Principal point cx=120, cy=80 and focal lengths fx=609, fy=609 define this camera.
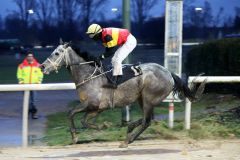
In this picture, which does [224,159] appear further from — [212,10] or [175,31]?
[212,10]

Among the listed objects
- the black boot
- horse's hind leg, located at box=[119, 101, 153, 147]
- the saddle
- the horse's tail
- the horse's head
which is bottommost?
horse's hind leg, located at box=[119, 101, 153, 147]

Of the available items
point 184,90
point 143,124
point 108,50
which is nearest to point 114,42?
point 108,50

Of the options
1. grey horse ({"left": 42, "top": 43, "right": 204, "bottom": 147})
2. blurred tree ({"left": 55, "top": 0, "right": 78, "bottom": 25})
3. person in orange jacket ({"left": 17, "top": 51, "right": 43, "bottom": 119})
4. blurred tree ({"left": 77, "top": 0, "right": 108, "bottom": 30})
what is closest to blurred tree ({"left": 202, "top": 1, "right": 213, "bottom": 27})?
blurred tree ({"left": 77, "top": 0, "right": 108, "bottom": 30})

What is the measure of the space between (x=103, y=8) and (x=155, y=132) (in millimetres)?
14371

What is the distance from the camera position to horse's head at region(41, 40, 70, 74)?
9852mm

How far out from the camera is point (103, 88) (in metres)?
10.0

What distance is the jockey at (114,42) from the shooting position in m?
9.80

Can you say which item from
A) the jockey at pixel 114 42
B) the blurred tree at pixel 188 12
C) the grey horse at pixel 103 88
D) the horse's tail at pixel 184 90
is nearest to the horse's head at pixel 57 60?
the grey horse at pixel 103 88

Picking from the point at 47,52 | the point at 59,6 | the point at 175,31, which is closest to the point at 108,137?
the point at 175,31

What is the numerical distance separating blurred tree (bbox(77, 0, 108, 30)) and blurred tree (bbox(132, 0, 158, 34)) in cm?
185

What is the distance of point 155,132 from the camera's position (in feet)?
37.7

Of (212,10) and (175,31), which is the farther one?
(212,10)

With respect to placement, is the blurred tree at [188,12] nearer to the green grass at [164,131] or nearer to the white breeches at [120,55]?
the green grass at [164,131]

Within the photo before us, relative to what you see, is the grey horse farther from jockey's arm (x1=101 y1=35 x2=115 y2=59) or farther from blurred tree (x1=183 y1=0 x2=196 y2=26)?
blurred tree (x1=183 y1=0 x2=196 y2=26)
